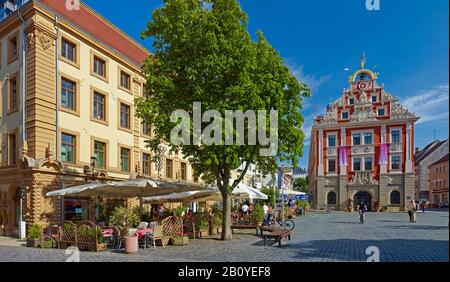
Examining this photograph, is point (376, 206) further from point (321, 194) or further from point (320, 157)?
point (320, 157)

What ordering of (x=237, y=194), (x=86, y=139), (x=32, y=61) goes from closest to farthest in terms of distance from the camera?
(x=32, y=61)
(x=237, y=194)
(x=86, y=139)

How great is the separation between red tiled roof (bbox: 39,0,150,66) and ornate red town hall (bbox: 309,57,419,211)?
113ft

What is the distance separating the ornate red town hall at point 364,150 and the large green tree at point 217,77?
4062cm

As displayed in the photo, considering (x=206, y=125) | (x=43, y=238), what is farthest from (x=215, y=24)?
(x=43, y=238)

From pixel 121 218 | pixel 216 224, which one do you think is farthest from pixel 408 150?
pixel 121 218

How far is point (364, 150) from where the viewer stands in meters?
54.0

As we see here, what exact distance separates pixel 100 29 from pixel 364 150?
41888 mm

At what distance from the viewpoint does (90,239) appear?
14.0 metres

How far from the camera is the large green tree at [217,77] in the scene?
14594 mm

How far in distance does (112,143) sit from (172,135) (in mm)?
12275

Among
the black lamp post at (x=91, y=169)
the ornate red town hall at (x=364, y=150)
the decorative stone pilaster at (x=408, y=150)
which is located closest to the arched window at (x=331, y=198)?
the ornate red town hall at (x=364, y=150)

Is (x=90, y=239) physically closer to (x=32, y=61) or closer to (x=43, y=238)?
(x=43, y=238)
